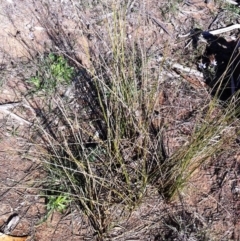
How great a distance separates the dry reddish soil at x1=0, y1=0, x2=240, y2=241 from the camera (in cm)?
290

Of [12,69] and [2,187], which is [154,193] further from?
[12,69]

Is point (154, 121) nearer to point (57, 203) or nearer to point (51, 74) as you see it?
point (51, 74)

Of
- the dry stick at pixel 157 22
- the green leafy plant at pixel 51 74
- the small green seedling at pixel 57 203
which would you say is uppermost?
the dry stick at pixel 157 22

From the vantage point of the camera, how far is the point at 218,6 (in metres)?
4.57

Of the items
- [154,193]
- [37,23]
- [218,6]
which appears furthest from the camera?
[218,6]

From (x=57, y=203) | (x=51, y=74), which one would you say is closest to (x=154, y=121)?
(x=51, y=74)

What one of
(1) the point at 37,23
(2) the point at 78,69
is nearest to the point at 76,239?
(2) the point at 78,69

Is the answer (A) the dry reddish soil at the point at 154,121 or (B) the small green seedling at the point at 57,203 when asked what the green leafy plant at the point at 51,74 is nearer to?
(A) the dry reddish soil at the point at 154,121

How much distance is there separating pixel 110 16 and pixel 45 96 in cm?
106

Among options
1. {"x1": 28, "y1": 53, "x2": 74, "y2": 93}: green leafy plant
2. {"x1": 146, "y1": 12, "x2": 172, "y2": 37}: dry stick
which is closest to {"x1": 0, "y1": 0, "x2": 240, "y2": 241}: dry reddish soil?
{"x1": 146, "y1": 12, "x2": 172, "y2": 37}: dry stick

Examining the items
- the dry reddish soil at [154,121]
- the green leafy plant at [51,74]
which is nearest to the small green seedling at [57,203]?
the dry reddish soil at [154,121]

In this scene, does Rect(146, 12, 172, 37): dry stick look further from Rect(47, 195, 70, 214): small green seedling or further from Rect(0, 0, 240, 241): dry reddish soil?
Rect(47, 195, 70, 214): small green seedling

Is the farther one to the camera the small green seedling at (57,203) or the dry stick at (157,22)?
the dry stick at (157,22)

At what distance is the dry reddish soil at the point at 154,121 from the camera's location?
114 inches
